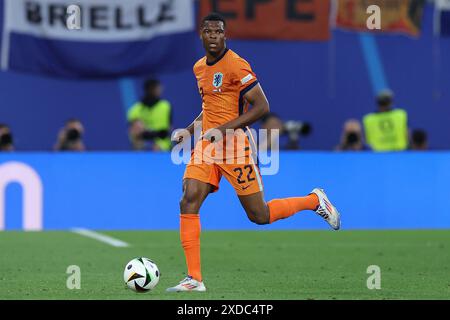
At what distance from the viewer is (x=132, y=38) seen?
56.1 ft

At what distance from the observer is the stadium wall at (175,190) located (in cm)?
1441

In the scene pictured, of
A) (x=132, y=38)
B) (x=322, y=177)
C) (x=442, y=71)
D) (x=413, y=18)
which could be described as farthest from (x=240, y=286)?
(x=442, y=71)

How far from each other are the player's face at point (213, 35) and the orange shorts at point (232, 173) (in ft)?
2.61

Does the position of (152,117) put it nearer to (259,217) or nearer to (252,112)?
(259,217)

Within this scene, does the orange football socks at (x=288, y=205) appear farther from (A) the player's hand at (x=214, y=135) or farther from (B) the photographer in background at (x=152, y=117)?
(B) the photographer in background at (x=152, y=117)

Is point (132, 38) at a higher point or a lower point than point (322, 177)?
higher

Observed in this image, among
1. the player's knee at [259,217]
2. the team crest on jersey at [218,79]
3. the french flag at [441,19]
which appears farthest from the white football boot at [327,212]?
the french flag at [441,19]

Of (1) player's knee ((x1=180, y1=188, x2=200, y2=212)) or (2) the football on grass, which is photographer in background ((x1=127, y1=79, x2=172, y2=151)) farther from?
(2) the football on grass

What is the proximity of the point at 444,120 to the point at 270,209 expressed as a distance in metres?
11.1

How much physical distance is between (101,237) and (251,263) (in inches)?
131

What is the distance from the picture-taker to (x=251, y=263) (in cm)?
1074

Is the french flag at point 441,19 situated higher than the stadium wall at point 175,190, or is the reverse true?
the french flag at point 441,19

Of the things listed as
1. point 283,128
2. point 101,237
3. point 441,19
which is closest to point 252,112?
point 101,237
